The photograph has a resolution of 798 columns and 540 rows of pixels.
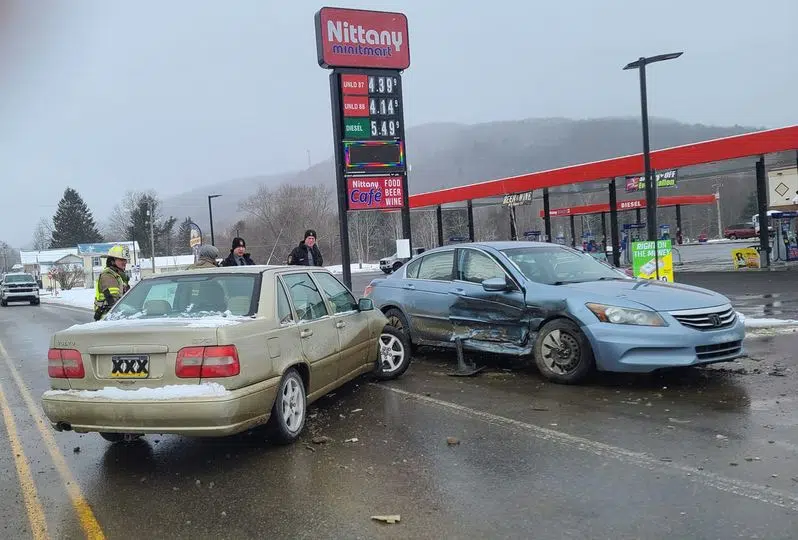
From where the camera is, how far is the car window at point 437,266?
850 centimetres

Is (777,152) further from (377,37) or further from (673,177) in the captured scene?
(377,37)

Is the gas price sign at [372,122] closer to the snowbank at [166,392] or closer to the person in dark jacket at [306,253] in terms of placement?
the person in dark jacket at [306,253]

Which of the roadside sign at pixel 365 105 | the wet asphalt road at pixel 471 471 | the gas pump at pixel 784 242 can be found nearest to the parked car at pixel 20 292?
the roadside sign at pixel 365 105

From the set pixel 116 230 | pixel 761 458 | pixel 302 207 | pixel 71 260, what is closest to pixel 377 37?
pixel 761 458

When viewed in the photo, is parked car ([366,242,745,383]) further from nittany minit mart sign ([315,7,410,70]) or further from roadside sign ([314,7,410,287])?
nittany minit mart sign ([315,7,410,70])

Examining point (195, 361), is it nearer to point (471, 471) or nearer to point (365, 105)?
point (471, 471)

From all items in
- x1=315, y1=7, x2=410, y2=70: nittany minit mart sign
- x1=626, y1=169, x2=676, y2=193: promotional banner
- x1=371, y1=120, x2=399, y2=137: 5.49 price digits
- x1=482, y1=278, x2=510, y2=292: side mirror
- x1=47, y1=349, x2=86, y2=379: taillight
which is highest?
x1=315, y1=7, x2=410, y2=70: nittany minit mart sign

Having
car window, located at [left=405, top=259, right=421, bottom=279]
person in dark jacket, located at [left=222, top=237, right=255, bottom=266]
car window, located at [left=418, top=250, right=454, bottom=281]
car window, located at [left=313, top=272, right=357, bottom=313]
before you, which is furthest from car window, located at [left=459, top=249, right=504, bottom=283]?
person in dark jacket, located at [left=222, top=237, right=255, bottom=266]

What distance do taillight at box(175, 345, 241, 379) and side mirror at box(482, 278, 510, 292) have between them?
366 centimetres

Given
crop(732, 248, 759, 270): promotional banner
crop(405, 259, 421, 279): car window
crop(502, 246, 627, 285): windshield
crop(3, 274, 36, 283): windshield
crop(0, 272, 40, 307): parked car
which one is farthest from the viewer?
crop(3, 274, 36, 283): windshield

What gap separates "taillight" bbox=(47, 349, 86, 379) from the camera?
4.77 meters

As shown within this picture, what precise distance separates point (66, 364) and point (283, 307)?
5.51ft

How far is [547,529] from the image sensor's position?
3525mm

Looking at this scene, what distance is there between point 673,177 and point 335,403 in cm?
2416
